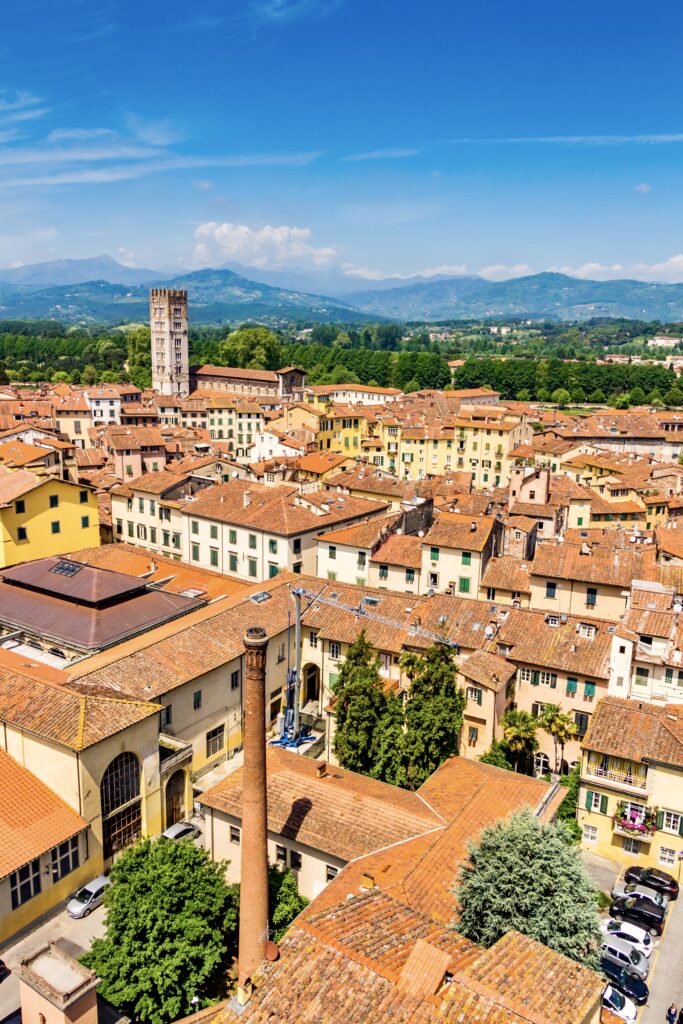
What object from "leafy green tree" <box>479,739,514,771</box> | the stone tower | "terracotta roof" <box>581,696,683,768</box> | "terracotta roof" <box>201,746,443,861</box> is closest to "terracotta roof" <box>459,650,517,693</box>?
"leafy green tree" <box>479,739,514,771</box>

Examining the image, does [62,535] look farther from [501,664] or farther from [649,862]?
[649,862]

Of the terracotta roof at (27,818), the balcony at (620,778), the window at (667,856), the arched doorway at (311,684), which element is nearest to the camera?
the terracotta roof at (27,818)

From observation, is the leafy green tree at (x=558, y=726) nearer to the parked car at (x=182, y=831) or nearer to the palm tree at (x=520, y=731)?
the palm tree at (x=520, y=731)

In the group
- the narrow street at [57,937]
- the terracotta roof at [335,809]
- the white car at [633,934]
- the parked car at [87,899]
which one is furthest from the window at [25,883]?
the white car at [633,934]

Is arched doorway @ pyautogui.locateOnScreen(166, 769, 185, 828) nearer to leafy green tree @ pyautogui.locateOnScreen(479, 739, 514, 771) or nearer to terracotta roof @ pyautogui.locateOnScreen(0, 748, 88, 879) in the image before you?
terracotta roof @ pyautogui.locateOnScreen(0, 748, 88, 879)

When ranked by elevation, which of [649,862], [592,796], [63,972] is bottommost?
[649,862]

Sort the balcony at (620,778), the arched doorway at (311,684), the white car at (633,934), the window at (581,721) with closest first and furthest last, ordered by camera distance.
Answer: the white car at (633,934) → the balcony at (620,778) → the window at (581,721) → the arched doorway at (311,684)

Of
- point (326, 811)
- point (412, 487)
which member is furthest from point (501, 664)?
point (412, 487)
